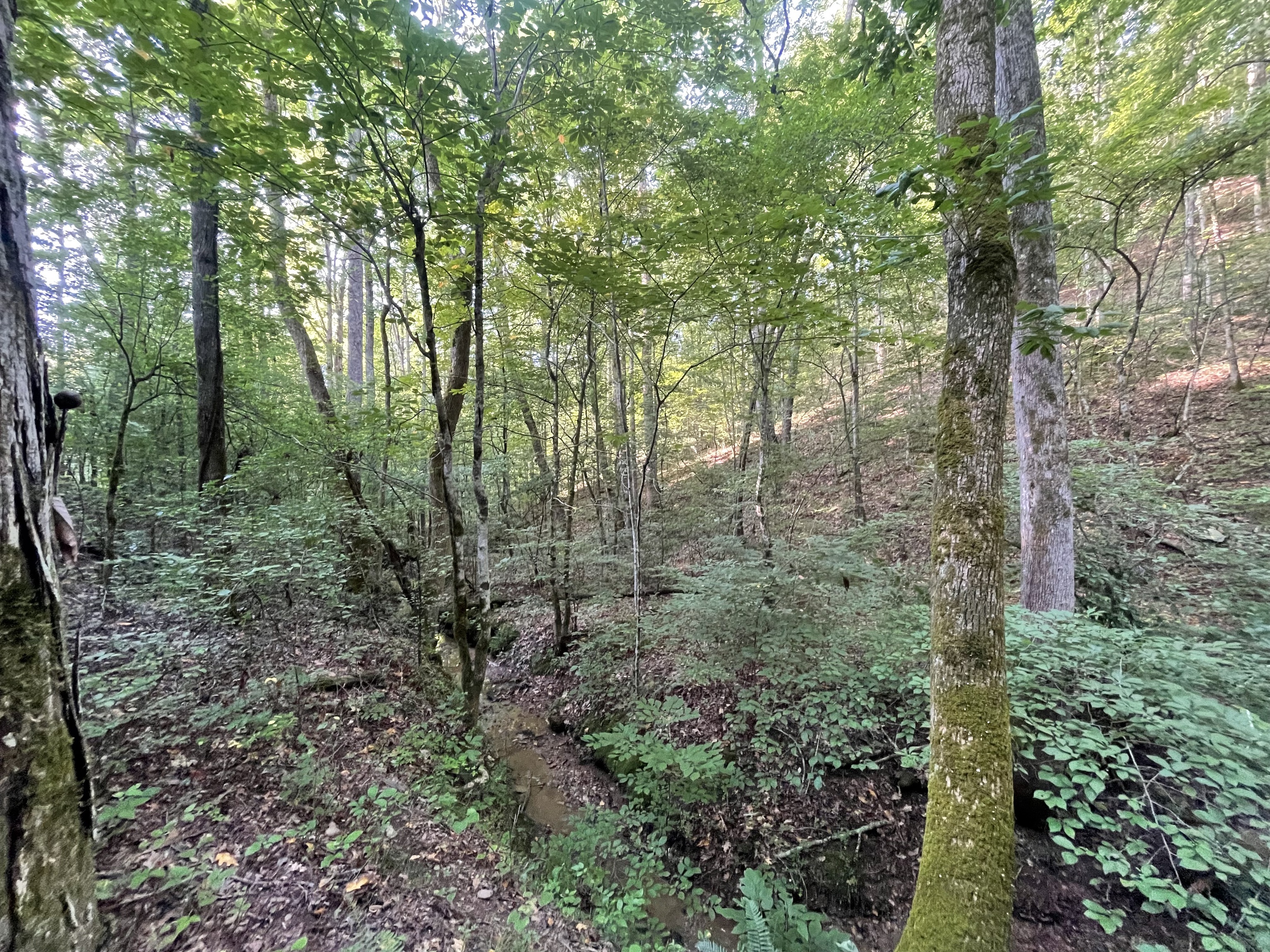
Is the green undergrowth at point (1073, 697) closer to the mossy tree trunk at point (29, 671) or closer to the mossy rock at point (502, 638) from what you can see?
the mossy rock at point (502, 638)

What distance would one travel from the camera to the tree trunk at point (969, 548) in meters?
2.10

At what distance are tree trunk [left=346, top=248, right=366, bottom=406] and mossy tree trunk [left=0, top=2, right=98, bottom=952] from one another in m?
11.6

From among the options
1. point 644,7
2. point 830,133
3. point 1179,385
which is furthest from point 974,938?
point 1179,385

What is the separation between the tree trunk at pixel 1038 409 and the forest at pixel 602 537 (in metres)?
0.04

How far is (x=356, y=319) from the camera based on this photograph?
43.6ft

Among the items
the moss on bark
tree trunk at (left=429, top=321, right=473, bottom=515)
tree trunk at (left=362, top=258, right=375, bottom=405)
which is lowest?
the moss on bark

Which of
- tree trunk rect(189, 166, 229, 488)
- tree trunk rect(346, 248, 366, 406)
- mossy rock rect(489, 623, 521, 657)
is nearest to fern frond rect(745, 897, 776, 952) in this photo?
mossy rock rect(489, 623, 521, 657)

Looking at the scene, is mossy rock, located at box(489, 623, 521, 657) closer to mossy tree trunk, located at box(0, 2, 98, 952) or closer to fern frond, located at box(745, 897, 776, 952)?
fern frond, located at box(745, 897, 776, 952)

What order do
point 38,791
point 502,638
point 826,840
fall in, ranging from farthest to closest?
1. point 502,638
2. point 826,840
3. point 38,791

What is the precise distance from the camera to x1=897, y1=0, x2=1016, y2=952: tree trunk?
2.10 metres

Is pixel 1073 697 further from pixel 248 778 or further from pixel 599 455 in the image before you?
pixel 599 455

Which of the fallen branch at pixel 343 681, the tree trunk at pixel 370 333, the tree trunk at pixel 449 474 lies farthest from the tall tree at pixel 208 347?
the tree trunk at pixel 370 333

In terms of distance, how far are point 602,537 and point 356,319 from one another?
993 centimetres

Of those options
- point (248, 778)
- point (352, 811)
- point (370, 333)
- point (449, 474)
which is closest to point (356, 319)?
point (370, 333)
